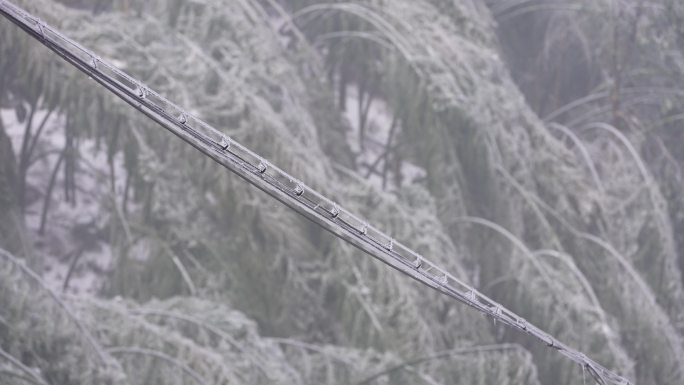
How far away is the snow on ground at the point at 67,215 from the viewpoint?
607 cm

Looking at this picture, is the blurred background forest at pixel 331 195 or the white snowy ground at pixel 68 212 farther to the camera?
the white snowy ground at pixel 68 212

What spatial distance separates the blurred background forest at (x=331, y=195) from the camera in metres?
4.13

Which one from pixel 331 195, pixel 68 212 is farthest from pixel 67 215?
pixel 331 195

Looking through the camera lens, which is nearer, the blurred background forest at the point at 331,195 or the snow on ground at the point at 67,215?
the blurred background forest at the point at 331,195

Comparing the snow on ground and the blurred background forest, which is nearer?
the blurred background forest

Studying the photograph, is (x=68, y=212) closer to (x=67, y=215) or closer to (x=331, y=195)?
(x=67, y=215)

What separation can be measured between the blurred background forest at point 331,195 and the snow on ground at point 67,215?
2 cm

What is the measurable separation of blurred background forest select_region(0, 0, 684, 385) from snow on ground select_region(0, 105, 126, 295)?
0.8 inches

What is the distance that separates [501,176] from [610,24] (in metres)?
2.68

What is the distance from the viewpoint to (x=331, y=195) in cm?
510

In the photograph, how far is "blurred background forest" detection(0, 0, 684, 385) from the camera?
413 centimetres

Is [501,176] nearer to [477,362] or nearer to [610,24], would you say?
[477,362]

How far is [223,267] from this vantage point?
481cm

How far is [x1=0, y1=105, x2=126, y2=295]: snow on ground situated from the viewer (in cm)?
607
